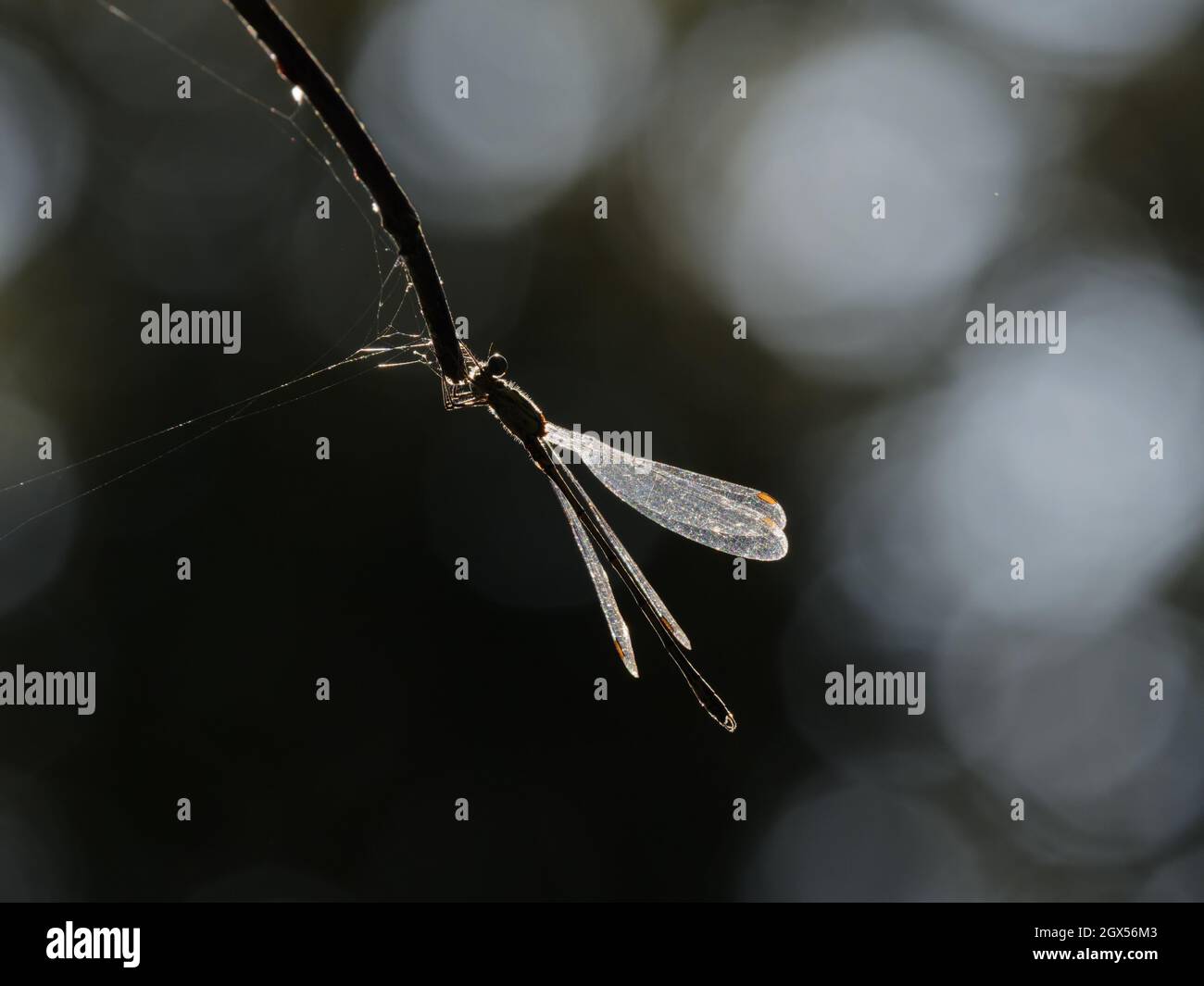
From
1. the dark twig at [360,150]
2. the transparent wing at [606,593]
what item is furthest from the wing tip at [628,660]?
the dark twig at [360,150]

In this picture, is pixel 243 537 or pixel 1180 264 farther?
pixel 1180 264

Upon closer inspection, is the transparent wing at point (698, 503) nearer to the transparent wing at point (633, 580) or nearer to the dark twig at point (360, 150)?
the transparent wing at point (633, 580)

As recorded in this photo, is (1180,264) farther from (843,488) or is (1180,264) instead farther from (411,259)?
(411,259)

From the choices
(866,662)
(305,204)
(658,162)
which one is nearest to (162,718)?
(305,204)

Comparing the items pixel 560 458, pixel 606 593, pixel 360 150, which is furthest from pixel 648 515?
pixel 360 150

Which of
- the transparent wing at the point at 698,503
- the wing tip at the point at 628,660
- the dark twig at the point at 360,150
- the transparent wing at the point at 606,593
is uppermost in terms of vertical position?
the dark twig at the point at 360,150

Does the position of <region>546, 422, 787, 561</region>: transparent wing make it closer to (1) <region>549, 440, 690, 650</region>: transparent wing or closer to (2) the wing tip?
(1) <region>549, 440, 690, 650</region>: transparent wing

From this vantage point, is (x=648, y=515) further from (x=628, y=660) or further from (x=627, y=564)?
(x=628, y=660)

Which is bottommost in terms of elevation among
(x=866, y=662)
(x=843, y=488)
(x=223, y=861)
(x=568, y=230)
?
(x=223, y=861)
